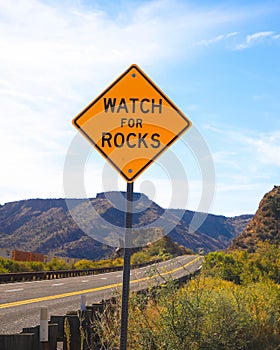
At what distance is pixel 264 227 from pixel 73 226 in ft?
210

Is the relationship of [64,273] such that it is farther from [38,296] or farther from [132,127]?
[132,127]

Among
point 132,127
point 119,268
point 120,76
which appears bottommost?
point 119,268

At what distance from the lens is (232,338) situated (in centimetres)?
706

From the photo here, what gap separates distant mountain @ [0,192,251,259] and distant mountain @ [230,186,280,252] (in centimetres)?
1534

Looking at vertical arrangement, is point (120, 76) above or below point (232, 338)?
above

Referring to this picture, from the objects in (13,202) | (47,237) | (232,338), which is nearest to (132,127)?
(232,338)

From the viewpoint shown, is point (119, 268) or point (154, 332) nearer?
point (154, 332)

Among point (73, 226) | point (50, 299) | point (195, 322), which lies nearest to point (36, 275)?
point (50, 299)

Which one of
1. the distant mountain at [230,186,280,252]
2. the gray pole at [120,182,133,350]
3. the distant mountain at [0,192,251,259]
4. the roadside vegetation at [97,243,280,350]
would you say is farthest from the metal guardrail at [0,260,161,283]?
the distant mountain at [230,186,280,252]

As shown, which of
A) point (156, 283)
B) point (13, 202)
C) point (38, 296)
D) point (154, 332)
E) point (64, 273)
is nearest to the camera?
point (154, 332)

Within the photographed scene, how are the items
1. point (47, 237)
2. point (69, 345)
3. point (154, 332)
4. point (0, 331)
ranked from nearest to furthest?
point (69, 345), point (154, 332), point (0, 331), point (47, 237)

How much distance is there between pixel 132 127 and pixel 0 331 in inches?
238

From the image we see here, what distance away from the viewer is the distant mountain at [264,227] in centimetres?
6462

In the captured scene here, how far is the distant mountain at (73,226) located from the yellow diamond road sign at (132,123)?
48 cm
